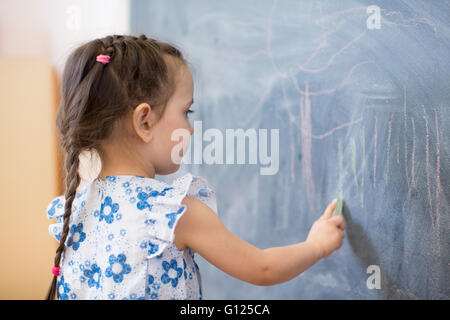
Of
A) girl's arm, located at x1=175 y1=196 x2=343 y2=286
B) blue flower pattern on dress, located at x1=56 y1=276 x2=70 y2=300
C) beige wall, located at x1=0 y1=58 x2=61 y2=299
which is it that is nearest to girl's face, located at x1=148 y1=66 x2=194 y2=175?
girl's arm, located at x1=175 y1=196 x2=343 y2=286

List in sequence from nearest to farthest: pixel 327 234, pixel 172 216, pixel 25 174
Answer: pixel 172 216 < pixel 327 234 < pixel 25 174

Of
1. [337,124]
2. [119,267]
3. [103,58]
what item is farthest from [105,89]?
[337,124]

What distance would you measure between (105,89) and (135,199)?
19 centimetres

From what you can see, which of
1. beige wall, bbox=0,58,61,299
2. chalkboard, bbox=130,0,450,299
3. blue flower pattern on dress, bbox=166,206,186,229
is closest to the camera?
blue flower pattern on dress, bbox=166,206,186,229

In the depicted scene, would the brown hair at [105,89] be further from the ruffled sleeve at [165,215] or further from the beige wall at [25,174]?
the beige wall at [25,174]

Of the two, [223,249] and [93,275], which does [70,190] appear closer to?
[93,275]

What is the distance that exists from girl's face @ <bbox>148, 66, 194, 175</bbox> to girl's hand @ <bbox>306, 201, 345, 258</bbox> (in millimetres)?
315

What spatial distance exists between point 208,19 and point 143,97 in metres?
0.46

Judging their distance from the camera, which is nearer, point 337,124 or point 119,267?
point 119,267

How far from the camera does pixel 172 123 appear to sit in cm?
72

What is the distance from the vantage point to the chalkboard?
75cm

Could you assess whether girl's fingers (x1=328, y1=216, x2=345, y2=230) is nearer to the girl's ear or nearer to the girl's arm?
the girl's arm

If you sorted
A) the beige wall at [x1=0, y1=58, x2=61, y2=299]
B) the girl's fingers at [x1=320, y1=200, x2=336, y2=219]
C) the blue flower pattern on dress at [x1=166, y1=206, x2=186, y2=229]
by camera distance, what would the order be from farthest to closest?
the beige wall at [x1=0, y1=58, x2=61, y2=299] < the girl's fingers at [x1=320, y1=200, x2=336, y2=219] < the blue flower pattern on dress at [x1=166, y1=206, x2=186, y2=229]
